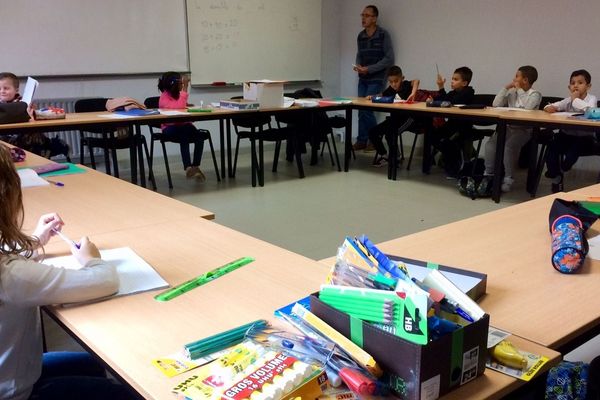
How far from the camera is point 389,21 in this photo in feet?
23.5

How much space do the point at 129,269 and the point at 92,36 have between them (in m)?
4.81

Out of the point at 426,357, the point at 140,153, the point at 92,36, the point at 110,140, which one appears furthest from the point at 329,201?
the point at 426,357

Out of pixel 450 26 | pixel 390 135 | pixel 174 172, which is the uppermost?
pixel 450 26

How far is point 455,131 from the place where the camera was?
549 centimetres

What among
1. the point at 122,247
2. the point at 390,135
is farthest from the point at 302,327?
the point at 390,135

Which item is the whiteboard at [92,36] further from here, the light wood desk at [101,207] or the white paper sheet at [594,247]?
the white paper sheet at [594,247]

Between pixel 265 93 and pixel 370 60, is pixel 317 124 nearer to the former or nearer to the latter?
pixel 265 93

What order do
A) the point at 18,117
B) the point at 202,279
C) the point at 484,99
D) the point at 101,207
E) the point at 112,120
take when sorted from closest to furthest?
the point at 202,279 → the point at 101,207 → the point at 18,117 → the point at 112,120 → the point at 484,99

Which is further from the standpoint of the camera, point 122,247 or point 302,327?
point 122,247

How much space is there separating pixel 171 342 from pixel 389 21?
22.2ft

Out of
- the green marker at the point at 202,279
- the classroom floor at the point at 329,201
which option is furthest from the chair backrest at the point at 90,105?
the green marker at the point at 202,279

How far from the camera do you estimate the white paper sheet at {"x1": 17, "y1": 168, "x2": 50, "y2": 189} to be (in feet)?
7.61

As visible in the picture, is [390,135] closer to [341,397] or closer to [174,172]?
[174,172]

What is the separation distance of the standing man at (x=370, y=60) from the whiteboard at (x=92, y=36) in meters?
2.30
